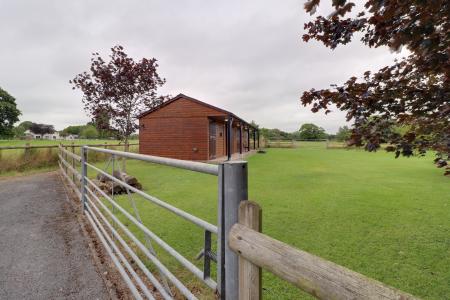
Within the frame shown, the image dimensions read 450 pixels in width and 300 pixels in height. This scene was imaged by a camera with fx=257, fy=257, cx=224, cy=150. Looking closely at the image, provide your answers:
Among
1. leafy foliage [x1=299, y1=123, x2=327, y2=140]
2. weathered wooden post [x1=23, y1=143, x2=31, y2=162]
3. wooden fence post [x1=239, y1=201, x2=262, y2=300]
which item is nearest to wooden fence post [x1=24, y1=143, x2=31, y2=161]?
weathered wooden post [x1=23, y1=143, x2=31, y2=162]

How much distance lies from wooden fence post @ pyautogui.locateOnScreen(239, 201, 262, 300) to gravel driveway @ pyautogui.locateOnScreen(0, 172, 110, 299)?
2.08m

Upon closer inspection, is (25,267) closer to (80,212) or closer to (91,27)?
(80,212)

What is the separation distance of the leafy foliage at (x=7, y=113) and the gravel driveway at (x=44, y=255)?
51.3 metres

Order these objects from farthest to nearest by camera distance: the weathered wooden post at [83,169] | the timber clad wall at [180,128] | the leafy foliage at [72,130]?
the leafy foliage at [72,130]
the timber clad wall at [180,128]
the weathered wooden post at [83,169]

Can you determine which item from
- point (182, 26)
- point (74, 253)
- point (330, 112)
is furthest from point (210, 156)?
point (330, 112)

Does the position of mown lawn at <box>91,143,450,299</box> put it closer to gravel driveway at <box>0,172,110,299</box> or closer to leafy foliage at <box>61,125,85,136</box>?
gravel driveway at <box>0,172,110,299</box>

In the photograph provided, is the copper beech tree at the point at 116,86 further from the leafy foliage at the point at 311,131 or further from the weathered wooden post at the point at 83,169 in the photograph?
the leafy foliage at the point at 311,131

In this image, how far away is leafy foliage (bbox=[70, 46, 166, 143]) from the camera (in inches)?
640

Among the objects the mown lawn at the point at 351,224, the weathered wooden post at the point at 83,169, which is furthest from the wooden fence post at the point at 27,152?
the weathered wooden post at the point at 83,169

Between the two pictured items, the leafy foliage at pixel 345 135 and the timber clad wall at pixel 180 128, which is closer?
the leafy foliage at pixel 345 135

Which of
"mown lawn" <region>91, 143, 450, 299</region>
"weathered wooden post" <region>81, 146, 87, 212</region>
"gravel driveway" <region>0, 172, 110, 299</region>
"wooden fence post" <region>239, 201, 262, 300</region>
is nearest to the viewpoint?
"wooden fence post" <region>239, 201, 262, 300</region>

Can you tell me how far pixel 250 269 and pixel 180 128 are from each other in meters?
15.6

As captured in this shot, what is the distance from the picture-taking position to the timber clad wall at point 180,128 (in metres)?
15.9

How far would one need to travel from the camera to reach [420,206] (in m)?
5.53
